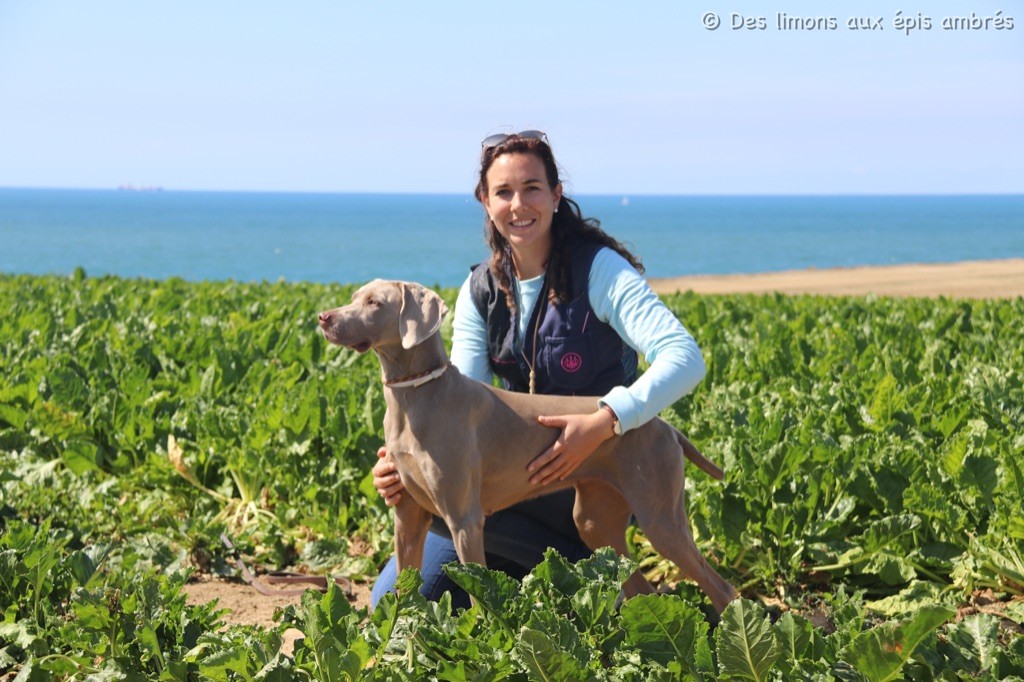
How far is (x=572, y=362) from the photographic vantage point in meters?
4.31

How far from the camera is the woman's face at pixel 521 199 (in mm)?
4109

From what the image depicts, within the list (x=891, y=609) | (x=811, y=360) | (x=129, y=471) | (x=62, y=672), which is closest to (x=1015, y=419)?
(x=891, y=609)

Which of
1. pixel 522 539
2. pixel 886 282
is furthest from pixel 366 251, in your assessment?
pixel 522 539

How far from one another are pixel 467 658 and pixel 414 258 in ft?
241

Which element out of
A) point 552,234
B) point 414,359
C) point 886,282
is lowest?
point 886,282

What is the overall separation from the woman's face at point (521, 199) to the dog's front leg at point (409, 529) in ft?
3.54

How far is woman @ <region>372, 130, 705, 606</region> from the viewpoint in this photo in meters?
3.90

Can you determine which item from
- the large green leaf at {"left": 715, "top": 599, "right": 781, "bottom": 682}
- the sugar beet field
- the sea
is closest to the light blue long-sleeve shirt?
the sugar beet field

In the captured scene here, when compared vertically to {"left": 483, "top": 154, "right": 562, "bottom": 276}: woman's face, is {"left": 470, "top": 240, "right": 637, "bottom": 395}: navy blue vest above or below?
below

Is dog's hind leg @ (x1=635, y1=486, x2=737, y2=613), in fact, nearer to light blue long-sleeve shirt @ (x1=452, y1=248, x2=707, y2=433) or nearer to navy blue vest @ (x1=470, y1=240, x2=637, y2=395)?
light blue long-sleeve shirt @ (x1=452, y1=248, x2=707, y2=433)

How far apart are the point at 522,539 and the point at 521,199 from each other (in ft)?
4.81

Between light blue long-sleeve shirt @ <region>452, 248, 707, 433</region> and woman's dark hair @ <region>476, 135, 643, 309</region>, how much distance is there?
7 cm

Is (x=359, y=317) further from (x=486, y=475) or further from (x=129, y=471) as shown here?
(x=129, y=471)

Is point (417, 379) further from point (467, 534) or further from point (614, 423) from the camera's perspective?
point (614, 423)
